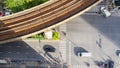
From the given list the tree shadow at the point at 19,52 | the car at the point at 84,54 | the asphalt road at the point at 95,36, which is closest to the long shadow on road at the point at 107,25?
the asphalt road at the point at 95,36

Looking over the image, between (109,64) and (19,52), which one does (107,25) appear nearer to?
(109,64)

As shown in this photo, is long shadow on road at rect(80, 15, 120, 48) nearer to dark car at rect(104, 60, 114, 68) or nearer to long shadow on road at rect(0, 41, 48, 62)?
dark car at rect(104, 60, 114, 68)

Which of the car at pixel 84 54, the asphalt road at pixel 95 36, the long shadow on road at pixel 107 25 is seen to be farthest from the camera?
the long shadow on road at pixel 107 25

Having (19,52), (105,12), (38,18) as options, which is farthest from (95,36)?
(19,52)

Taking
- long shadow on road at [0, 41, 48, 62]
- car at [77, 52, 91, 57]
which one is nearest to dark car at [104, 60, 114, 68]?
car at [77, 52, 91, 57]

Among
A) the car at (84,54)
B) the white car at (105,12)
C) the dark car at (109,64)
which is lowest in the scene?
the dark car at (109,64)

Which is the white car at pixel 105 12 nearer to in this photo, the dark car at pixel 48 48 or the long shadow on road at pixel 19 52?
the dark car at pixel 48 48

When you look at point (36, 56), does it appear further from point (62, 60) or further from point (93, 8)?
point (93, 8)

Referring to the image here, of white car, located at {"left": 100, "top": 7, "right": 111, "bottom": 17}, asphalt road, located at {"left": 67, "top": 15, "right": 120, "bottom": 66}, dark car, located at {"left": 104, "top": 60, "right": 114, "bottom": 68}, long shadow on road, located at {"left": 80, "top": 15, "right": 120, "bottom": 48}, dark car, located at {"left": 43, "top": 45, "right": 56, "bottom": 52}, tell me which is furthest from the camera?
white car, located at {"left": 100, "top": 7, "right": 111, "bottom": 17}

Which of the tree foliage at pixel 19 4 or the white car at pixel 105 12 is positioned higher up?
the tree foliage at pixel 19 4

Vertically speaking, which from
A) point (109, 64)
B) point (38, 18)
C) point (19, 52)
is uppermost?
point (38, 18)
